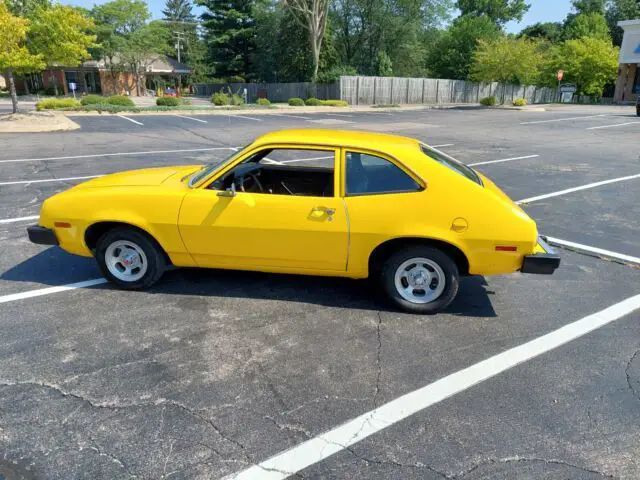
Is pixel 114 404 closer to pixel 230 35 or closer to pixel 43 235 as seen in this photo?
pixel 43 235

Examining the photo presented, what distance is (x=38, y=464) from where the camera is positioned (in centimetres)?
246

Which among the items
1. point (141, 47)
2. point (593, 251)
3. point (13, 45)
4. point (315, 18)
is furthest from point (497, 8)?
point (593, 251)

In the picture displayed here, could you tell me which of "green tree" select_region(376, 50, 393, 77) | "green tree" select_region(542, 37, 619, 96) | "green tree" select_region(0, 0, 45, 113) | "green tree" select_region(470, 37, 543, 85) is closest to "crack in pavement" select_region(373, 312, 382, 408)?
"green tree" select_region(0, 0, 45, 113)

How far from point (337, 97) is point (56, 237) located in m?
39.8

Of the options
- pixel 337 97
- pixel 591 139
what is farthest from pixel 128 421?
pixel 337 97

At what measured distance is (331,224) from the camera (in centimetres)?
399

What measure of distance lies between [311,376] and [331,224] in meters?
1.33

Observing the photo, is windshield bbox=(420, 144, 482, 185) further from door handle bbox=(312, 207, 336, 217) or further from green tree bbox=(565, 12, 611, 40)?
green tree bbox=(565, 12, 611, 40)

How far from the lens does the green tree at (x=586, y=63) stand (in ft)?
169

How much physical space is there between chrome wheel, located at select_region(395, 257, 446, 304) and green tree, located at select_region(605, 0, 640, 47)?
295ft

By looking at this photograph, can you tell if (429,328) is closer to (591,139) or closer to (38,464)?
Answer: (38,464)

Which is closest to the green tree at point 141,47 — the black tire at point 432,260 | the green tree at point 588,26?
the black tire at point 432,260

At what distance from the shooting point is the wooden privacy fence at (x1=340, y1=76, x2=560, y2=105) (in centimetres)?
4209

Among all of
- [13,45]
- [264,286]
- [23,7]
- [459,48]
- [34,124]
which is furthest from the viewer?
[459,48]
